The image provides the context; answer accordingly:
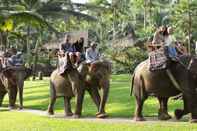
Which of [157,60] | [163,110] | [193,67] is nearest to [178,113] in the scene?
[163,110]

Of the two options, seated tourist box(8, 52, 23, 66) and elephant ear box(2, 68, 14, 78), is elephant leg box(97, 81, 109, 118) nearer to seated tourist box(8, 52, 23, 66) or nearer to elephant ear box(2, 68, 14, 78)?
seated tourist box(8, 52, 23, 66)

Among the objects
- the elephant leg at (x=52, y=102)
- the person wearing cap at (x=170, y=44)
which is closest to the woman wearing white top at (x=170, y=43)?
the person wearing cap at (x=170, y=44)

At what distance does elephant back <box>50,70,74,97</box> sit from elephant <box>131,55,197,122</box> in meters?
2.45

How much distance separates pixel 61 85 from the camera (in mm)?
16500

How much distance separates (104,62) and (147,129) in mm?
3600

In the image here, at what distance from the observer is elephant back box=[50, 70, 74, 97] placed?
1631 centimetres

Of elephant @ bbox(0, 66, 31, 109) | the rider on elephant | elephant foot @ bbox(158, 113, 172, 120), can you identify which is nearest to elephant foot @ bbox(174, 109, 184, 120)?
elephant foot @ bbox(158, 113, 172, 120)

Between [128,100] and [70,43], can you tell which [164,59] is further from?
[128,100]

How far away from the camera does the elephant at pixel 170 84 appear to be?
1331 cm

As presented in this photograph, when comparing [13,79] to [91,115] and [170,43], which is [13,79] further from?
[170,43]

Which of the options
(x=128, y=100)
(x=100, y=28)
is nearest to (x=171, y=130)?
(x=128, y=100)

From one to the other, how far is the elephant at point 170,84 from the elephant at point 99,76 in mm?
930

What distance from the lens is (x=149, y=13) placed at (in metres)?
59.6

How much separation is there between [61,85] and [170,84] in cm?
407
